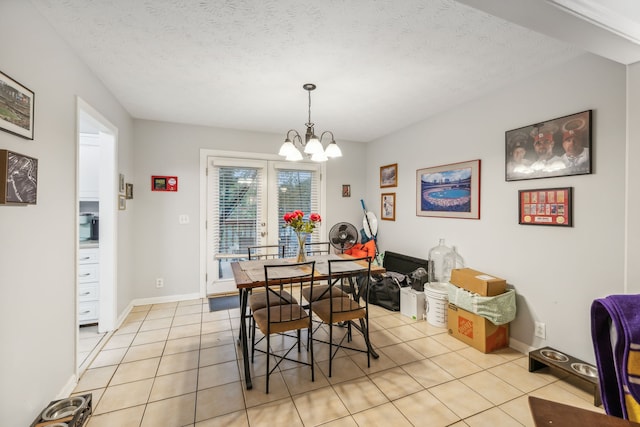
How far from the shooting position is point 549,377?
2.06 m

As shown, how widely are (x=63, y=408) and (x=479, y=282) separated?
3.09 metres

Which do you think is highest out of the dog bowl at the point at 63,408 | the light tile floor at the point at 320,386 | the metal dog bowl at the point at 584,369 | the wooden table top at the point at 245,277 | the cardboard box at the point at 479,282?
the wooden table top at the point at 245,277

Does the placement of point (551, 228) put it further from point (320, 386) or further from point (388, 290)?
point (320, 386)

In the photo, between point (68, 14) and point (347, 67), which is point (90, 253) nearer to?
point (68, 14)

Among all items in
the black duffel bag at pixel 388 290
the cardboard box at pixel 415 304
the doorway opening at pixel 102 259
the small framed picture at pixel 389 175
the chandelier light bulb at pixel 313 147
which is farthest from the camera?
the small framed picture at pixel 389 175

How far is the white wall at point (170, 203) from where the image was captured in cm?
353

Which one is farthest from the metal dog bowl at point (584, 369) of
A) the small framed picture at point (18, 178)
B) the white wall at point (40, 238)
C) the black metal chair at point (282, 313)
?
the small framed picture at point (18, 178)

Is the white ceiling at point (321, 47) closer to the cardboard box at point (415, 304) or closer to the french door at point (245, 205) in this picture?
the french door at point (245, 205)

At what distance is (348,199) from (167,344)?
10.6 ft

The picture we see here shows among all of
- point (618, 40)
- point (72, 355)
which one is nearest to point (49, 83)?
point (72, 355)

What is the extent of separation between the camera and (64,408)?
1.61 m

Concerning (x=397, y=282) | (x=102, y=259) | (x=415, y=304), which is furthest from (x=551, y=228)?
(x=102, y=259)

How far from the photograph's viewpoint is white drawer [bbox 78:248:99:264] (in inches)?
111

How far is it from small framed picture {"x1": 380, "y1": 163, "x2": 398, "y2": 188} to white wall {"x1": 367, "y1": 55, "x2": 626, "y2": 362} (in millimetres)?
777
